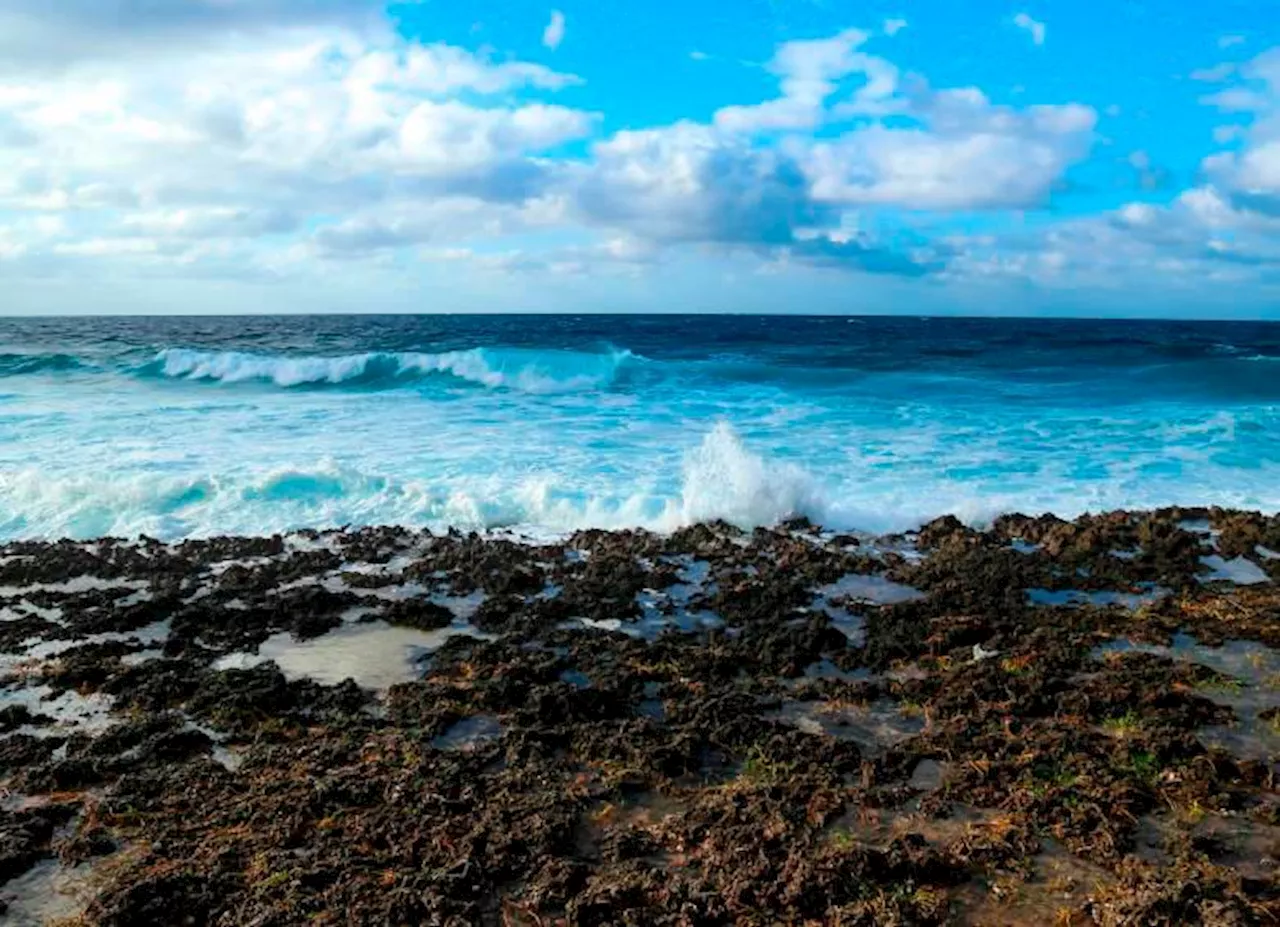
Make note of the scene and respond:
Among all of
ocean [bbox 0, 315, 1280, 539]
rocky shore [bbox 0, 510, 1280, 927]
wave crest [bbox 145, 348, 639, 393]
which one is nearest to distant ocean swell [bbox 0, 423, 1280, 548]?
ocean [bbox 0, 315, 1280, 539]

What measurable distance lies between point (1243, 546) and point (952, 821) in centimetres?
692

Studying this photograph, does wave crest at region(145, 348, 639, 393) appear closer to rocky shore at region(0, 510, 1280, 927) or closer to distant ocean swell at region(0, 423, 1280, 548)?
distant ocean swell at region(0, 423, 1280, 548)

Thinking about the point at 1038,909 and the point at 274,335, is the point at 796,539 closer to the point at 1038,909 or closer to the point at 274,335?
the point at 1038,909

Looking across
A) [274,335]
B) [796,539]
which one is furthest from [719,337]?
[796,539]

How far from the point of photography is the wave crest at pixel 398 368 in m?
30.0

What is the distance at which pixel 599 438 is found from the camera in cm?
1781

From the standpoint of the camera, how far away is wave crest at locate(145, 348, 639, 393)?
98.4 feet

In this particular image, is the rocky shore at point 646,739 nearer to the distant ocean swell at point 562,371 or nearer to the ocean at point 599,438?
the ocean at point 599,438

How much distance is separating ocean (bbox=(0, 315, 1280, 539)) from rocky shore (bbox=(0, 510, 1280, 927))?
260 cm

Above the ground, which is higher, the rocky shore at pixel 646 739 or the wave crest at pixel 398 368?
the wave crest at pixel 398 368

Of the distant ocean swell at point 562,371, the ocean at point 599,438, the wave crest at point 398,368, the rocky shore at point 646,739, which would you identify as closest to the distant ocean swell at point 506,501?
the ocean at point 599,438

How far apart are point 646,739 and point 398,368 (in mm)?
28729

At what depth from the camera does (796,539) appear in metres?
9.73

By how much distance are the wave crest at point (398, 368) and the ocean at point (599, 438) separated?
15 centimetres
